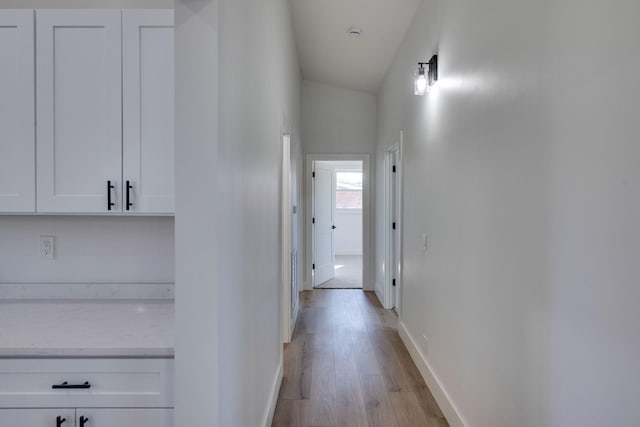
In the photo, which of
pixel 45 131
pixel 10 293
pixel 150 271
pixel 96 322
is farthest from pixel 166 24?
pixel 10 293

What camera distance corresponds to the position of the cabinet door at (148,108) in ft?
4.96

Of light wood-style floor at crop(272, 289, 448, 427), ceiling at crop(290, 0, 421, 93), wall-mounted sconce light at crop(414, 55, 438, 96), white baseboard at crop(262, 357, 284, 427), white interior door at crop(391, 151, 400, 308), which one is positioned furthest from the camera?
white interior door at crop(391, 151, 400, 308)

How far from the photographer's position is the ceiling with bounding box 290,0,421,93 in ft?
10.5

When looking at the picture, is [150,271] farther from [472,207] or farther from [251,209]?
[472,207]

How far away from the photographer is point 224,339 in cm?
119

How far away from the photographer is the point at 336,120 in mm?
5465

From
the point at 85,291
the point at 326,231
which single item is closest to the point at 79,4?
the point at 85,291

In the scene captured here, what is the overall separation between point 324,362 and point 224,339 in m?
2.11

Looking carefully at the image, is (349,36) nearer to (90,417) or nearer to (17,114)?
(17,114)

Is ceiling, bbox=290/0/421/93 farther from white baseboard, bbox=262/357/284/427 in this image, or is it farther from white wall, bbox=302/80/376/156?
white baseboard, bbox=262/357/284/427

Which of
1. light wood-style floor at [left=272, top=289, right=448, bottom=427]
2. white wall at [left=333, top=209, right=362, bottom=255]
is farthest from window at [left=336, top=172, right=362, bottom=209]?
light wood-style floor at [left=272, top=289, right=448, bottom=427]

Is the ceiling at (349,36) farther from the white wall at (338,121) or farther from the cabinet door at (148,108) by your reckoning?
the cabinet door at (148,108)

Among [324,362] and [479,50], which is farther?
[324,362]

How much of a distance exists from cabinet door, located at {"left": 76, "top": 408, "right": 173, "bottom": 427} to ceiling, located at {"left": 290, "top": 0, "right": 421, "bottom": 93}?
3.16m
